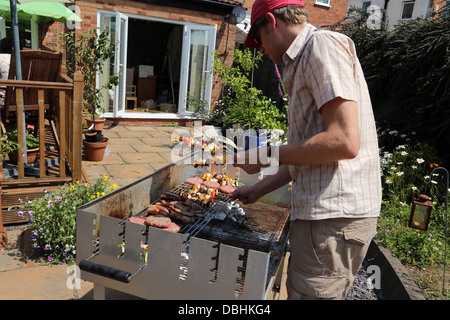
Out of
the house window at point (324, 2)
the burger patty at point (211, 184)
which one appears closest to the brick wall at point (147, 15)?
the house window at point (324, 2)

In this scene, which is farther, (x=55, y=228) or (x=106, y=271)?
(x=55, y=228)

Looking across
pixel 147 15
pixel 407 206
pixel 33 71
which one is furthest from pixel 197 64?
pixel 407 206

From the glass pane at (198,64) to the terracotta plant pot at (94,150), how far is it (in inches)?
172

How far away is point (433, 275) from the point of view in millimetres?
3125

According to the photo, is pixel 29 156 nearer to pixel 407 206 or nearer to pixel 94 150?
pixel 94 150

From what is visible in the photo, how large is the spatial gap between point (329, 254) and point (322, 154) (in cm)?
47

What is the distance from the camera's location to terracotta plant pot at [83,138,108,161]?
18.2ft

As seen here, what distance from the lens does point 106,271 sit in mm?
1666

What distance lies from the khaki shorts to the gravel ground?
162 centimetres

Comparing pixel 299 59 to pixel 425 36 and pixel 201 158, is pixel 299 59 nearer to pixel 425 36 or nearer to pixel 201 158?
pixel 201 158

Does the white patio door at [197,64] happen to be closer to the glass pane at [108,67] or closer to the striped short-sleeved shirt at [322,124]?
the glass pane at [108,67]

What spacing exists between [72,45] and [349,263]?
7.12 meters
